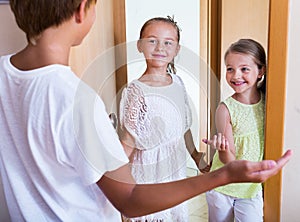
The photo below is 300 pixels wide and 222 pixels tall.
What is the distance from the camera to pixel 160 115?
2.69ft

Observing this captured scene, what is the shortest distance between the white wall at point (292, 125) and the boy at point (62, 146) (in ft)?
0.92

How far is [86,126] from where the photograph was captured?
0.52 meters

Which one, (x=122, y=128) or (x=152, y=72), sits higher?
(x=152, y=72)

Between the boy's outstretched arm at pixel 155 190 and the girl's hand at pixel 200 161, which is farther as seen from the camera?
the girl's hand at pixel 200 161

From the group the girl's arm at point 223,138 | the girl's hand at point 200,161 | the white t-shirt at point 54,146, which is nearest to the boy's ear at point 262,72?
the girl's arm at point 223,138

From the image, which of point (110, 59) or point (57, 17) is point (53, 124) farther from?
point (110, 59)

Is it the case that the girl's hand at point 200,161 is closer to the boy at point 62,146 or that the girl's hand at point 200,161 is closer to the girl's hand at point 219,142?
the girl's hand at point 219,142

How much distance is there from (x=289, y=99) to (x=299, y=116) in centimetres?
4

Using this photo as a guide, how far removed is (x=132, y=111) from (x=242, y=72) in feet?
0.87

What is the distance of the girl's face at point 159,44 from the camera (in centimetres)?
81

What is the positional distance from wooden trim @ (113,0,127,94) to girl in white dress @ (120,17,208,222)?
43 mm

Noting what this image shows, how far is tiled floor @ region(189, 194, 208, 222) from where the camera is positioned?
82cm

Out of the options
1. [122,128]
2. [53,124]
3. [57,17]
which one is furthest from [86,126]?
[122,128]

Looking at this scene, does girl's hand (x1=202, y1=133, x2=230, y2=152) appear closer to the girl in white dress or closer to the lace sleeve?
the girl in white dress
